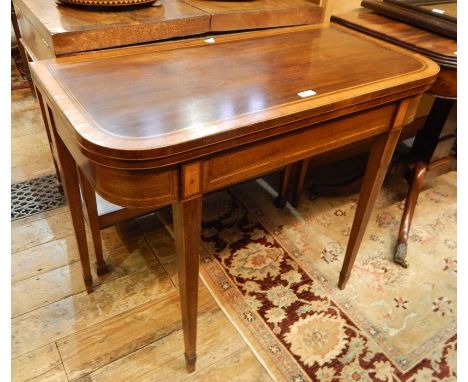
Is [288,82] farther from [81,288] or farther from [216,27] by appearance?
[81,288]

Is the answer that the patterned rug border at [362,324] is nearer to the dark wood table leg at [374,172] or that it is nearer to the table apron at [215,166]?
the dark wood table leg at [374,172]

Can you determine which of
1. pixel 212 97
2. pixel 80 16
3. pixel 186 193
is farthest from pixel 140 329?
pixel 80 16

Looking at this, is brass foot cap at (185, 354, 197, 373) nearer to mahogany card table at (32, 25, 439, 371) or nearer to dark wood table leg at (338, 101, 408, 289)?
mahogany card table at (32, 25, 439, 371)

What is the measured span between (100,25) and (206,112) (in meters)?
0.47

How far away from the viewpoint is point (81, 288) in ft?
4.56

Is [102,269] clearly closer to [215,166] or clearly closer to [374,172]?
[215,166]

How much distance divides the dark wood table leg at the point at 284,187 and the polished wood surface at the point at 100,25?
724 millimetres

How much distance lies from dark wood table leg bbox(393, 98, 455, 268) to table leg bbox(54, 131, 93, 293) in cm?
117

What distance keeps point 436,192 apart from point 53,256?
1805 mm

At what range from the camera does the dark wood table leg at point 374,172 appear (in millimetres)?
1096

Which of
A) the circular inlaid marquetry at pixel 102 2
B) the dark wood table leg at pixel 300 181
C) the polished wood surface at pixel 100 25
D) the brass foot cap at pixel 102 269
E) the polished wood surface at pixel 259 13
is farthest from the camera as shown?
the dark wood table leg at pixel 300 181

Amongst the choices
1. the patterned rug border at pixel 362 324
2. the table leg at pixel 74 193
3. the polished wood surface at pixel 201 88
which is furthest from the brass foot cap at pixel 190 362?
the polished wood surface at pixel 201 88

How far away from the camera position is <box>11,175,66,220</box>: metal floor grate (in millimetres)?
1697

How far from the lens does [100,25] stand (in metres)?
1.04
